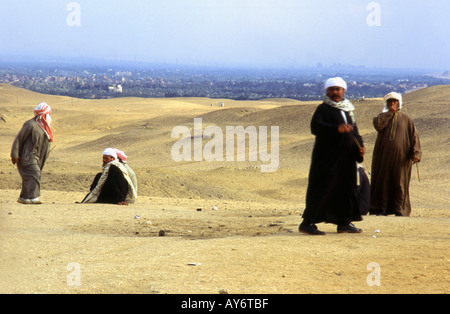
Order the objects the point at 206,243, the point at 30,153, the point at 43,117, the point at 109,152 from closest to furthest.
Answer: the point at 206,243, the point at 30,153, the point at 43,117, the point at 109,152

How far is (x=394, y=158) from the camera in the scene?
9.39 meters

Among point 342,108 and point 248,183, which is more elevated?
point 342,108

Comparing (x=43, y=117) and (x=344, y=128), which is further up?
(x=344, y=128)

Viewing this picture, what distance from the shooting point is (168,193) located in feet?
46.0

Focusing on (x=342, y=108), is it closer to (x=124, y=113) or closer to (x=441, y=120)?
(x=441, y=120)

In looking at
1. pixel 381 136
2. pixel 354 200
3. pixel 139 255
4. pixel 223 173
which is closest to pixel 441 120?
pixel 223 173

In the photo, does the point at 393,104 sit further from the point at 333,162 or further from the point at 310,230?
the point at 310,230

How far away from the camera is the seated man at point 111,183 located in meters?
10.1

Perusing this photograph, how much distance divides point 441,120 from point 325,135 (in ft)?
52.5

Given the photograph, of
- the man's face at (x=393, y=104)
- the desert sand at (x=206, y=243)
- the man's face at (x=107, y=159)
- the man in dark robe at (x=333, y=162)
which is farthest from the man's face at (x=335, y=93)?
the man's face at (x=107, y=159)

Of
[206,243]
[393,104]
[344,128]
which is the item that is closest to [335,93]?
[344,128]

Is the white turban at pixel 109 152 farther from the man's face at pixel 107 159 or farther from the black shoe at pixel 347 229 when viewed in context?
the black shoe at pixel 347 229

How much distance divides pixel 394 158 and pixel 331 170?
9.13 feet
